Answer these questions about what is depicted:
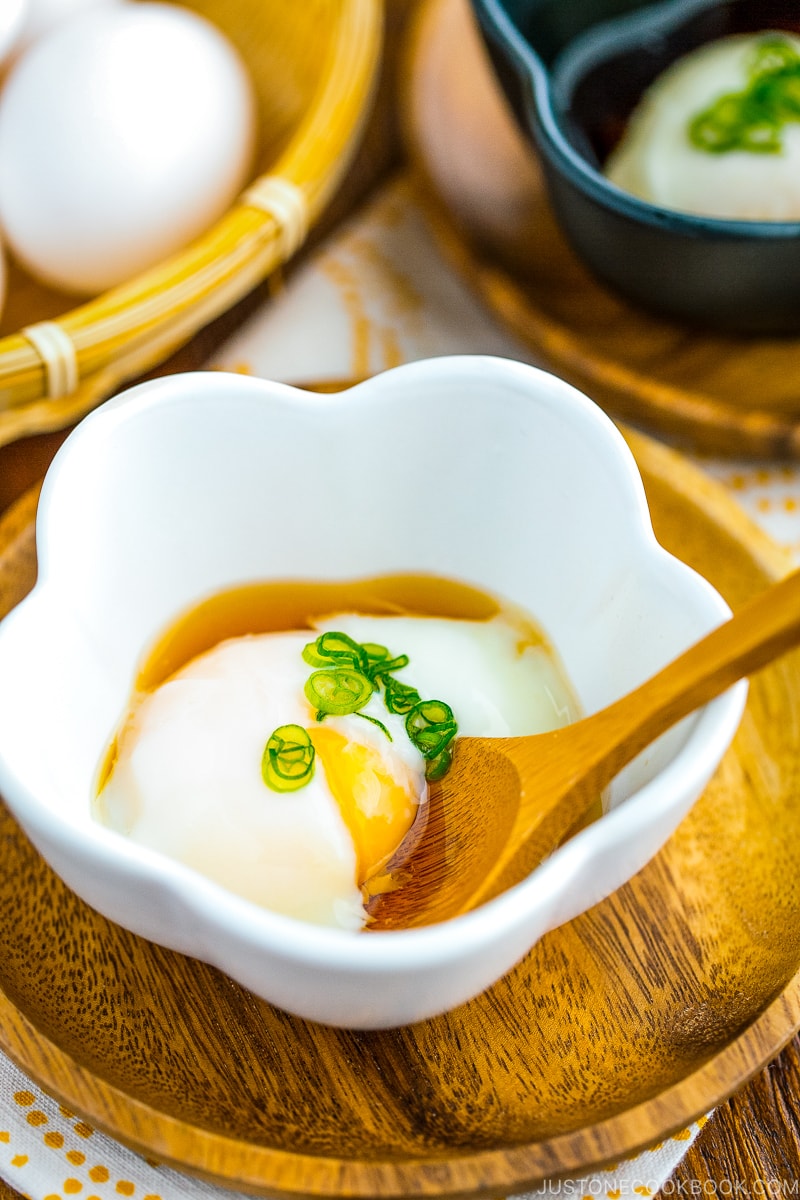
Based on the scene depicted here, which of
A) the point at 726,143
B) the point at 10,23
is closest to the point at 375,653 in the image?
Result: the point at 726,143

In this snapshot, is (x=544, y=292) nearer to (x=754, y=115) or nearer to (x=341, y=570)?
(x=754, y=115)

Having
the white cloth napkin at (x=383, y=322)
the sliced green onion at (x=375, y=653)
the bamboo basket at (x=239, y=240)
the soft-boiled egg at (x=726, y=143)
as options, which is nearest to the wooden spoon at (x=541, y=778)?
the sliced green onion at (x=375, y=653)

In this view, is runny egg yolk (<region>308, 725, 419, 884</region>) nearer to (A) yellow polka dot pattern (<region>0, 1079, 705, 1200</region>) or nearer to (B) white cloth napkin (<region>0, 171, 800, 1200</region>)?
(A) yellow polka dot pattern (<region>0, 1079, 705, 1200</region>)

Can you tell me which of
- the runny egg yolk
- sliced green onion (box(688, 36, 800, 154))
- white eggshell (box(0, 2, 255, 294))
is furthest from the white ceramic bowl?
sliced green onion (box(688, 36, 800, 154))

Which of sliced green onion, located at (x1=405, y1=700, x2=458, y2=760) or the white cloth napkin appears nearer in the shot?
sliced green onion, located at (x1=405, y1=700, x2=458, y2=760)

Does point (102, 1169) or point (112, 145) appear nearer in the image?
point (102, 1169)

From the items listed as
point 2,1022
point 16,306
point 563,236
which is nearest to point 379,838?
point 2,1022

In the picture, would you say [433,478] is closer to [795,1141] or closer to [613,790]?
[613,790]
